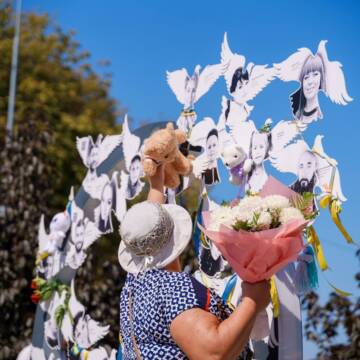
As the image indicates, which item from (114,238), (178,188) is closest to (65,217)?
(178,188)

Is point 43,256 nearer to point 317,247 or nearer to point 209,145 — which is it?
point 209,145

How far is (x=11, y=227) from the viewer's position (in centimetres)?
760

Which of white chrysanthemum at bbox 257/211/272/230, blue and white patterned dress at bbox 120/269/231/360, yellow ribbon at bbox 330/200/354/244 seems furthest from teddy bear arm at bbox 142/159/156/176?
white chrysanthemum at bbox 257/211/272/230

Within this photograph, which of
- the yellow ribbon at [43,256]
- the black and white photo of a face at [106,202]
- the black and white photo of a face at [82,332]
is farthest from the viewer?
the yellow ribbon at [43,256]

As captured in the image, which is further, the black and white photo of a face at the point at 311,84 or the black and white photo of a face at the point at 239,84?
the black and white photo of a face at the point at 239,84

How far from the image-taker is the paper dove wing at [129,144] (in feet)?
14.5

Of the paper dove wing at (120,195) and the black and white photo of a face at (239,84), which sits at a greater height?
the black and white photo of a face at (239,84)

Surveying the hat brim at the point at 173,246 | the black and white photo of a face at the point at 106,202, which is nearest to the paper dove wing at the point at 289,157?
the hat brim at the point at 173,246

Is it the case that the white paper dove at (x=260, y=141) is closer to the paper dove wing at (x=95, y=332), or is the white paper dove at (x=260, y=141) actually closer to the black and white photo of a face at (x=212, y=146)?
the black and white photo of a face at (x=212, y=146)

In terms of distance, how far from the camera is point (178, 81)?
4.11 m

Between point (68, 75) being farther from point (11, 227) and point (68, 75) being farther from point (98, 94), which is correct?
point (11, 227)

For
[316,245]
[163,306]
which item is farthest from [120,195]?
[163,306]

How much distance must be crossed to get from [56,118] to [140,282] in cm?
1200

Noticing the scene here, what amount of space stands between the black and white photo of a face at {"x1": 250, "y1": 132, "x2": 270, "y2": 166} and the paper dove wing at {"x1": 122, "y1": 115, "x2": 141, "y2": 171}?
1062 millimetres
